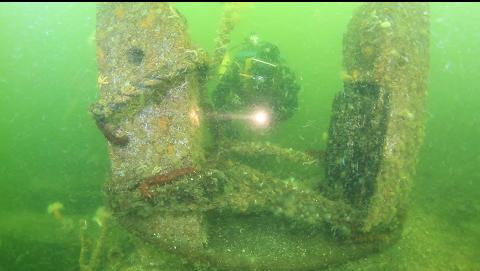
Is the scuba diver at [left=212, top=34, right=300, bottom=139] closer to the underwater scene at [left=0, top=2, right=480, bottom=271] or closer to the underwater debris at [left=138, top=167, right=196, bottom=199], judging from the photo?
the underwater scene at [left=0, top=2, right=480, bottom=271]

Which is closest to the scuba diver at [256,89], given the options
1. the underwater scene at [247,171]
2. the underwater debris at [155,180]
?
the underwater scene at [247,171]

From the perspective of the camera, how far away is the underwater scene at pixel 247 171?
3.22m

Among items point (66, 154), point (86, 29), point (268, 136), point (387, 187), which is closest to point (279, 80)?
point (268, 136)

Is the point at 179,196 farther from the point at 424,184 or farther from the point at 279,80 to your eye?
the point at 424,184

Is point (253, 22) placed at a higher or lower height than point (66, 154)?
higher

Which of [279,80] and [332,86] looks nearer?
[279,80]

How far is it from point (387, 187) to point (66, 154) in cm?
582

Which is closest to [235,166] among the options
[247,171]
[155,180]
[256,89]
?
[247,171]

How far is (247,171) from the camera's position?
3465 millimetres

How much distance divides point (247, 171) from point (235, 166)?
16cm

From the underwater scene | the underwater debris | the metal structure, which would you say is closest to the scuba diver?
the underwater scene

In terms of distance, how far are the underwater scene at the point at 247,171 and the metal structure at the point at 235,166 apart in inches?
0.6

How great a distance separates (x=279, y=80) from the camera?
543 cm

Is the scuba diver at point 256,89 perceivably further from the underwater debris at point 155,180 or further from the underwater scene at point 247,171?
the underwater debris at point 155,180
